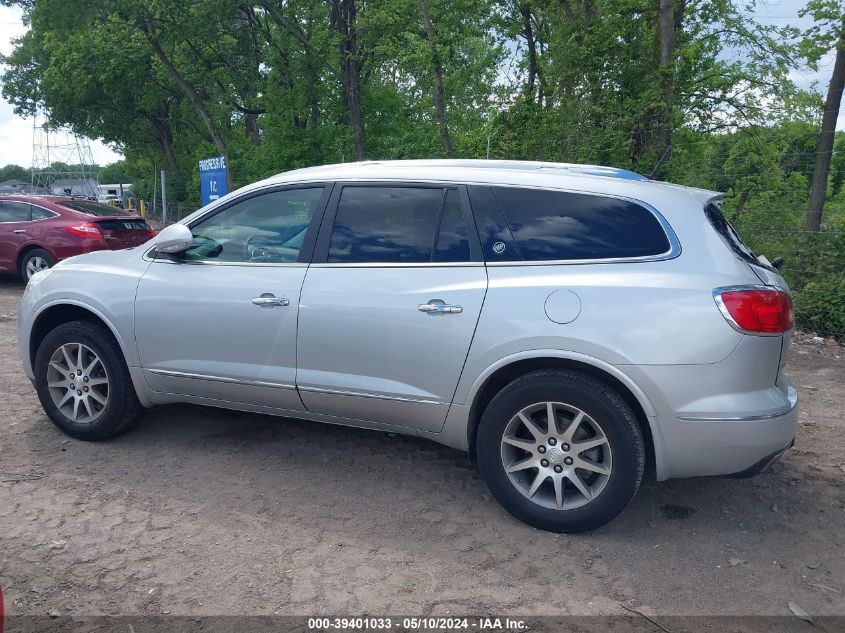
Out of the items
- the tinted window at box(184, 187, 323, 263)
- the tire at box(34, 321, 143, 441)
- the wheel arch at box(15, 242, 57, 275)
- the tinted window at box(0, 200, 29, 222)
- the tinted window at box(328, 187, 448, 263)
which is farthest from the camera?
the tinted window at box(0, 200, 29, 222)

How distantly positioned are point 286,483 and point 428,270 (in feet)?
4.94

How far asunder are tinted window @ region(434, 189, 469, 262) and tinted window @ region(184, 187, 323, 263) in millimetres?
837

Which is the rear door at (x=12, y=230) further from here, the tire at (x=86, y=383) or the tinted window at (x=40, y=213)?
the tire at (x=86, y=383)

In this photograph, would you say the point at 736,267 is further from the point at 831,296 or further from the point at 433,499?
the point at 831,296

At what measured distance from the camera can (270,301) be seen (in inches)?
162

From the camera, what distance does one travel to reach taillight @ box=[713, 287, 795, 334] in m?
3.29

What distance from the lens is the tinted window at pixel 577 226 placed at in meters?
3.55

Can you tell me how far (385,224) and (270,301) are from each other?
0.78 m

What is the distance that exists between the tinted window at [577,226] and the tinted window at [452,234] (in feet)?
0.78

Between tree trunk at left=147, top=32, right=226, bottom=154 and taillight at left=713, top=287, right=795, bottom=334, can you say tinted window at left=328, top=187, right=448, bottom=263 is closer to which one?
taillight at left=713, top=287, right=795, bottom=334

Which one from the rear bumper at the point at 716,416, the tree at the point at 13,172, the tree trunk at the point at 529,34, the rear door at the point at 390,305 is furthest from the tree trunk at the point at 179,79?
the tree at the point at 13,172

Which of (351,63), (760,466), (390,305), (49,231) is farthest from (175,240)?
(351,63)

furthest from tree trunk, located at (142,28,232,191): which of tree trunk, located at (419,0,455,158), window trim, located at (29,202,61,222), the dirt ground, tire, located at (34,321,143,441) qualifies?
the dirt ground

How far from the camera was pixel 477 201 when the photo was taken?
3.88 meters
